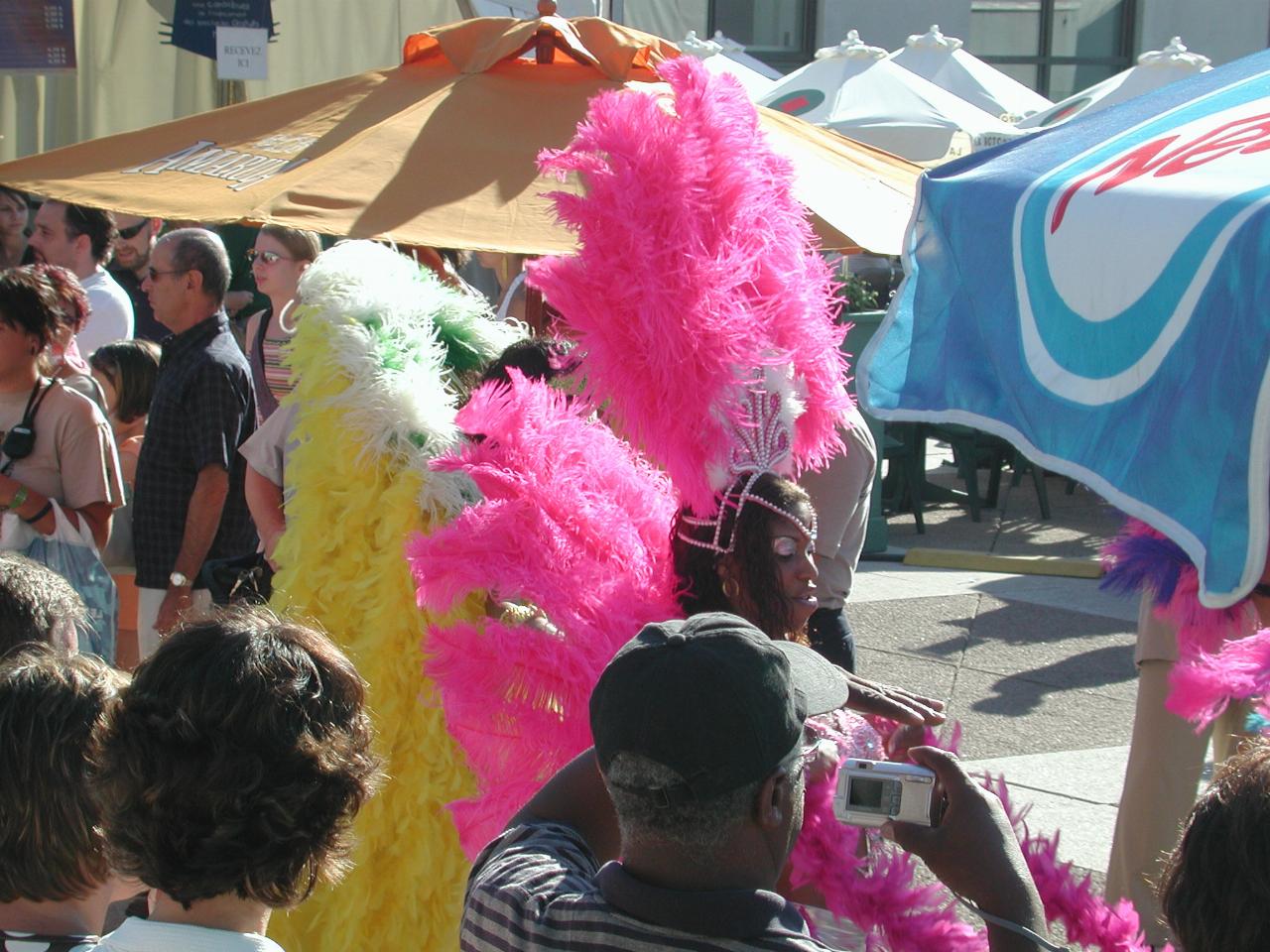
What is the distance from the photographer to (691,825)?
1450 mm

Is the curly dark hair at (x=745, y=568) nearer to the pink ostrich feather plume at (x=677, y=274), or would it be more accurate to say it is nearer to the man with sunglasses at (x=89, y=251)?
the pink ostrich feather plume at (x=677, y=274)

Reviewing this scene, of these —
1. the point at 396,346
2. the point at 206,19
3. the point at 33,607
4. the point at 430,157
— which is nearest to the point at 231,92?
the point at 206,19

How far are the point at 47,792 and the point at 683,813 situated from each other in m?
0.84

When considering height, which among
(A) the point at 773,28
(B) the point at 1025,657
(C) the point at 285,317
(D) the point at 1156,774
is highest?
(A) the point at 773,28

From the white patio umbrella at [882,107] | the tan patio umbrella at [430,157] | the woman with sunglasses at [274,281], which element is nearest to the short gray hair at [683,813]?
the tan patio umbrella at [430,157]

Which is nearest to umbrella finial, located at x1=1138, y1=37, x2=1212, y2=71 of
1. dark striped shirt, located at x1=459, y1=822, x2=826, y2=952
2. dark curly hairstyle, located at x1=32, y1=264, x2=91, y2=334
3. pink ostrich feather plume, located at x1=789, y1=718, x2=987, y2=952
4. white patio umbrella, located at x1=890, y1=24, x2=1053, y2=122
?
white patio umbrella, located at x1=890, y1=24, x2=1053, y2=122

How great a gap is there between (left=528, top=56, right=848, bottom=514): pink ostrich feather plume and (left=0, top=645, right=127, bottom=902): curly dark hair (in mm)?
1006

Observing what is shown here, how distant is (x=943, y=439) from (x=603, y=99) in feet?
A: 27.3

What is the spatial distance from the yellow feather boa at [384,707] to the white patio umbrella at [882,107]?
832 cm

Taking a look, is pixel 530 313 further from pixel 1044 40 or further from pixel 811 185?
pixel 1044 40

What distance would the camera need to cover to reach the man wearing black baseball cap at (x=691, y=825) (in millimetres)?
1441

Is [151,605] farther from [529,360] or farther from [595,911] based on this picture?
[595,911]

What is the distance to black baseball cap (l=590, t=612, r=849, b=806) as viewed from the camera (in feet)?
4.75

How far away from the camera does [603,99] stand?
8.00ft
